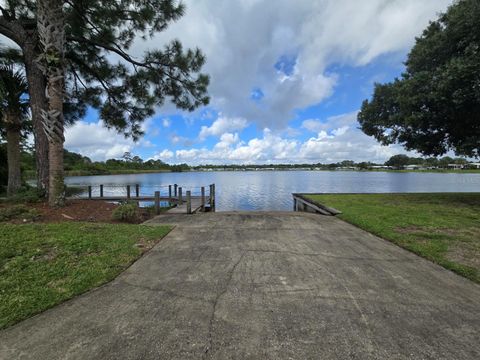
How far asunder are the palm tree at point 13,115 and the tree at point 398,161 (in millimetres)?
130834

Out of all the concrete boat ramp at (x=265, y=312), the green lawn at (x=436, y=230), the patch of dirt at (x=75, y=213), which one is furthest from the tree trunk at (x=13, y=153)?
the green lawn at (x=436, y=230)

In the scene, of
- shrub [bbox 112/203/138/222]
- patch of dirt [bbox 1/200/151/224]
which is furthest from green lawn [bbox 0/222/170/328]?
shrub [bbox 112/203/138/222]

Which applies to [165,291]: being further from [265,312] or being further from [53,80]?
[53,80]

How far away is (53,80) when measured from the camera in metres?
7.02

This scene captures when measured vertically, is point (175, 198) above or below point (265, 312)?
above

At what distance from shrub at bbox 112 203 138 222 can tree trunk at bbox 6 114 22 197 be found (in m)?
6.10

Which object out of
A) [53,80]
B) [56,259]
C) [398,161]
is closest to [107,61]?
[53,80]

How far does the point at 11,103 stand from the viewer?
9.71 meters

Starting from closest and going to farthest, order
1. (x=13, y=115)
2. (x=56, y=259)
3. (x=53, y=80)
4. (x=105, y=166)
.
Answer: (x=56, y=259) → (x=53, y=80) → (x=13, y=115) → (x=105, y=166)

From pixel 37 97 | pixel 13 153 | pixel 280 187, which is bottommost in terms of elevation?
pixel 280 187

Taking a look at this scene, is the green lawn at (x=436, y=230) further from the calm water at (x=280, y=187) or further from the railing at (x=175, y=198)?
the calm water at (x=280, y=187)

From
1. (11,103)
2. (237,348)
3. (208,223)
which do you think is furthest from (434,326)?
(11,103)

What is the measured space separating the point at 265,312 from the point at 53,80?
850 cm

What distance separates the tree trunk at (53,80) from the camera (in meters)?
6.82
